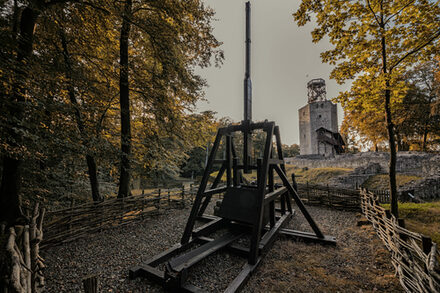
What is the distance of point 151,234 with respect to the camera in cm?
597

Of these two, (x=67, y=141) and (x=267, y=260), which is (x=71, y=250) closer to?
(x=67, y=141)

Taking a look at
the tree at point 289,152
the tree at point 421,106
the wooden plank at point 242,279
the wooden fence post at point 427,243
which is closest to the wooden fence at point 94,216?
the wooden plank at point 242,279

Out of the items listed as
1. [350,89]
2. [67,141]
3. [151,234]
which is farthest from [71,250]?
[350,89]

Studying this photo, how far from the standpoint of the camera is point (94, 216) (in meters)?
5.88

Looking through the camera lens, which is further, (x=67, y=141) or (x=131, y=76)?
(x=131, y=76)

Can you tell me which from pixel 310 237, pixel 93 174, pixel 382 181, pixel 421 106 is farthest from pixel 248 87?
pixel 421 106

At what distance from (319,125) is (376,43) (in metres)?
35.6

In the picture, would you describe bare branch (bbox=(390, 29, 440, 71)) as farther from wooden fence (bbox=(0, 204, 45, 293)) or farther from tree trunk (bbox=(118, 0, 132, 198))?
tree trunk (bbox=(118, 0, 132, 198))

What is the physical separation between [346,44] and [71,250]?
10.4 metres

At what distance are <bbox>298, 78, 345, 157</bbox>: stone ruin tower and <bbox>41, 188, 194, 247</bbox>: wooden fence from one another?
3471cm

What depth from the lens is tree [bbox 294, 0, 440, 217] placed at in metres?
4.79

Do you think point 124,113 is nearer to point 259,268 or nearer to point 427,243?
point 259,268

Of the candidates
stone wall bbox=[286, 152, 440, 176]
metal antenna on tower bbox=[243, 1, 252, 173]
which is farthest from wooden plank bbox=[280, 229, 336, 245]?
stone wall bbox=[286, 152, 440, 176]

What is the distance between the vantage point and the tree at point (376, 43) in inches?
189
